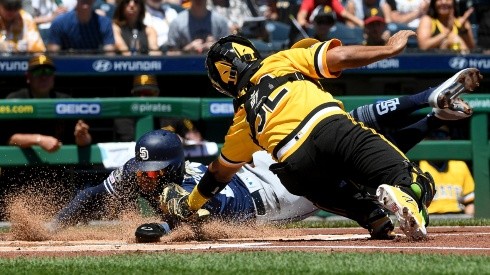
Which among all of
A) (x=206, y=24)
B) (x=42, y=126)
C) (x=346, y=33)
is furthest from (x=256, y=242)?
(x=346, y=33)

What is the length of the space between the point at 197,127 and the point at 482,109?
8.88 ft

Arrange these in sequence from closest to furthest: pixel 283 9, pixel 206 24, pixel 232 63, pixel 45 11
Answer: pixel 232 63
pixel 206 24
pixel 45 11
pixel 283 9

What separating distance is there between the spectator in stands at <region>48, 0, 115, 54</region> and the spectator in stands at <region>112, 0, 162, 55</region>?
0.18 meters

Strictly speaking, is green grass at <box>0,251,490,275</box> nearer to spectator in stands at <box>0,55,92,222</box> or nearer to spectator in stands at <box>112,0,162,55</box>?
spectator in stands at <box>0,55,92,222</box>

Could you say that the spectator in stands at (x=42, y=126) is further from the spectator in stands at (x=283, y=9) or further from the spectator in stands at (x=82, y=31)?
the spectator in stands at (x=283, y=9)

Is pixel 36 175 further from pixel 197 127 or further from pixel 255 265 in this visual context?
pixel 255 265

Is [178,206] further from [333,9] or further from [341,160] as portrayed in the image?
[333,9]

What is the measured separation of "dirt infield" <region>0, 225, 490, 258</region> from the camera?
19.5 ft

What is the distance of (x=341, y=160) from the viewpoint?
20.1 feet

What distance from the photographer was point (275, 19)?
11969mm

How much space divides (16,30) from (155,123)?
5.91ft

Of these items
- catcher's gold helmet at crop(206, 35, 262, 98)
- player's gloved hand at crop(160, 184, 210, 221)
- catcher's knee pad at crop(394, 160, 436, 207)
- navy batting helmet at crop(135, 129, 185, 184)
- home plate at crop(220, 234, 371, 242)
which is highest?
catcher's gold helmet at crop(206, 35, 262, 98)

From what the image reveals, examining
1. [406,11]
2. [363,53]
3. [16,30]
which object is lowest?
[406,11]

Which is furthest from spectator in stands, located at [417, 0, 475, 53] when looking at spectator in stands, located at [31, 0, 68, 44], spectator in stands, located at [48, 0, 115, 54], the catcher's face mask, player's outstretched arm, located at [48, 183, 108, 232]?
player's outstretched arm, located at [48, 183, 108, 232]
